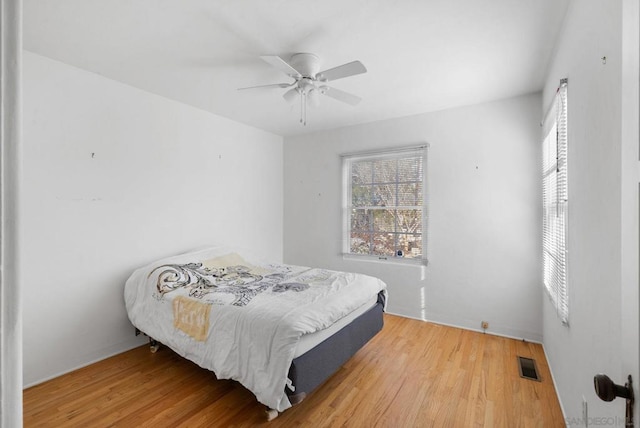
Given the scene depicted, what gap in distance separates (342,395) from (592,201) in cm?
203

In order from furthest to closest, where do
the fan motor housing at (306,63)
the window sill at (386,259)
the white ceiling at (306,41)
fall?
the window sill at (386,259), the fan motor housing at (306,63), the white ceiling at (306,41)

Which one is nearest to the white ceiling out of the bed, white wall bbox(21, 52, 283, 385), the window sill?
white wall bbox(21, 52, 283, 385)

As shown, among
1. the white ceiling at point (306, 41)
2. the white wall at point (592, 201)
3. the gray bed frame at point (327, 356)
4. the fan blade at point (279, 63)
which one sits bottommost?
the gray bed frame at point (327, 356)

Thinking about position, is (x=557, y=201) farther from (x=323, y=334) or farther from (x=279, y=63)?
(x=279, y=63)

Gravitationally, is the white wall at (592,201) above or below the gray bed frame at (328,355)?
above

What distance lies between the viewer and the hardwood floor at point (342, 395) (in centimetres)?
205

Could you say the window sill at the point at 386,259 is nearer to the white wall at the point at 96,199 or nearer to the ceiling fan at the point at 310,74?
the white wall at the point at 96,199

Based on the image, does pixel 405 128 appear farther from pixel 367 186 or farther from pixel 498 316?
pixel 498 316

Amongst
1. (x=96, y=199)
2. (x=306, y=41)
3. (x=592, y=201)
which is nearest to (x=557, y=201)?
(x=592, y=201)

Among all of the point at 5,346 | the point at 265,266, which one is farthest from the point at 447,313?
the point at 5,346

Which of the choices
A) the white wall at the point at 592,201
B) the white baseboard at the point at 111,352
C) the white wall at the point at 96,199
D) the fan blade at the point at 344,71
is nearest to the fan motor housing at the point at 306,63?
the fan blade at the point at 344,71

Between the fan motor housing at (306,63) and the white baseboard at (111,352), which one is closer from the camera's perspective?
the fan motor housing at (306,63)

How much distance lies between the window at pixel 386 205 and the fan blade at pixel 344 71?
1935 mm

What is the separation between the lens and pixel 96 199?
285cm
